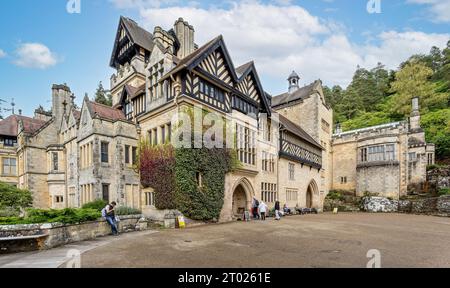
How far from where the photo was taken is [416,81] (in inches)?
1561

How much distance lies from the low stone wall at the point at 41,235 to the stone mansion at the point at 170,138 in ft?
17.7

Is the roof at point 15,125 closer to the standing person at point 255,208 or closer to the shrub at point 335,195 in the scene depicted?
the standing person at point 255,208

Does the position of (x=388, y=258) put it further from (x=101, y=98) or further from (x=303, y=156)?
(x=101, y=98)

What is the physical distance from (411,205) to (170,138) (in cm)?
2399

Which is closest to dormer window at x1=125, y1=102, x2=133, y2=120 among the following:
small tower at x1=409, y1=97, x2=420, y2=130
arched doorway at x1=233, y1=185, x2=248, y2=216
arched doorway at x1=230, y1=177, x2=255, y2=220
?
arched doorway at x1=230, y1=177, x2=255, y2=220

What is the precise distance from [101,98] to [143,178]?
40385 mm

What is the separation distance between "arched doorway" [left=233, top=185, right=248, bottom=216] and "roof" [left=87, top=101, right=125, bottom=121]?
32.3ft

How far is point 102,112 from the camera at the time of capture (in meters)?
16.2

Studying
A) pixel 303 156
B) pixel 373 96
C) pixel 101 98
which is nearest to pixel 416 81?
pixel 373 96

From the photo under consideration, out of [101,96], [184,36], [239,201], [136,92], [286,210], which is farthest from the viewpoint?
[101,96]

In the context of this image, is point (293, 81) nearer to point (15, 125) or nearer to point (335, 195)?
point (335, 195)

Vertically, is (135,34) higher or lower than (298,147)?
higher

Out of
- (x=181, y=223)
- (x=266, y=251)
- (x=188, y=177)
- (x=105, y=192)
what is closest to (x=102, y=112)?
(x=105, y=192)

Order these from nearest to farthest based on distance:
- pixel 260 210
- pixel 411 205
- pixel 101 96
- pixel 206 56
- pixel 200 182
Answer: pixel 200 182, pixel 206 56, pixel 260 210, pixel 411 205, pixel 101 96
